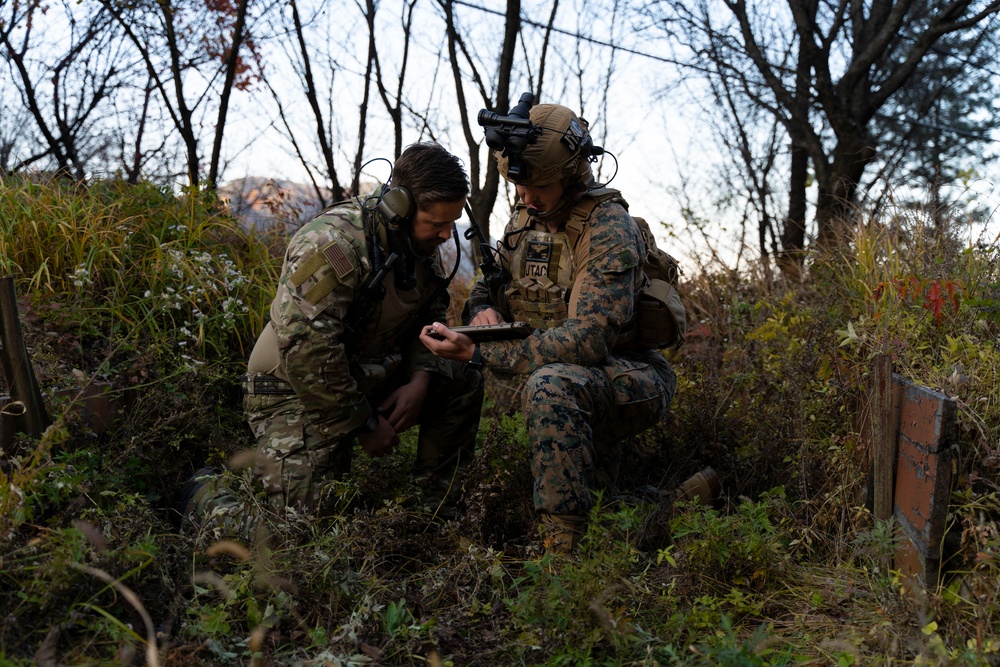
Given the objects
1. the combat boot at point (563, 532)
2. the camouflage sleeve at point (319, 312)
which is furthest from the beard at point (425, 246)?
the combat boot at point (563, 532)

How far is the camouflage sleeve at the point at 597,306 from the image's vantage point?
346 cm

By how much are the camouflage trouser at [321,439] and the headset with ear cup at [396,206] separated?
0.85 meters

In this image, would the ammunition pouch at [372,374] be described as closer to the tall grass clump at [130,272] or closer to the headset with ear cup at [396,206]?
the headset with ear cup at [396,206]

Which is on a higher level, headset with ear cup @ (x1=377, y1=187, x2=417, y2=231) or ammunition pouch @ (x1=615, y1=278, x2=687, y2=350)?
headset with ear cup @ (x1=377, y1=187, x2=417, y2=231)

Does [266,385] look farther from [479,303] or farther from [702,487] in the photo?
[702,487]

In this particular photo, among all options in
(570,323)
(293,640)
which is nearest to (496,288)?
(570,323)

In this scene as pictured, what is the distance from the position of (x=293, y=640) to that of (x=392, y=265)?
1.58m

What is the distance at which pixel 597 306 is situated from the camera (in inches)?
136

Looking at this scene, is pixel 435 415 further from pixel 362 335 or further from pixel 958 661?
pixel 958 661

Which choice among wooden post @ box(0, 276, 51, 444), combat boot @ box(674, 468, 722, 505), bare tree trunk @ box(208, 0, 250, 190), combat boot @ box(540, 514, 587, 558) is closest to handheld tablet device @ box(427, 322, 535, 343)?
combat boot @ box(540, 514, 587, 558)

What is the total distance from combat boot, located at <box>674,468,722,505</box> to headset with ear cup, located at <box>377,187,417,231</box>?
181cm

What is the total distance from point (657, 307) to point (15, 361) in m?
2.65

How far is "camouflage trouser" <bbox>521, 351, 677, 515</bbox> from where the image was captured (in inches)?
130

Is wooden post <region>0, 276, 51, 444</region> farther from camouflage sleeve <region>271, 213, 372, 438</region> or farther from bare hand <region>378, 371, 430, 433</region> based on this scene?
bare hand <region>378, 371, 430, 433</region>
